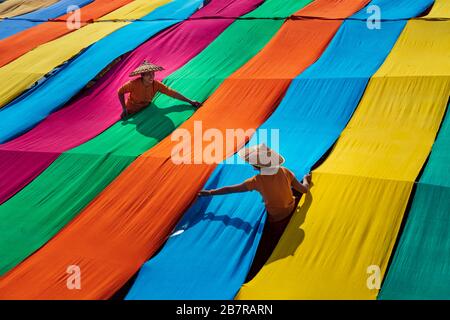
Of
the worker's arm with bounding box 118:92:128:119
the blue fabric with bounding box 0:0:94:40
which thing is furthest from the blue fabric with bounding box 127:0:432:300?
the blue fabric with bounding box 0:0:94:40

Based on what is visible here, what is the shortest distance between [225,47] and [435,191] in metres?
4.46

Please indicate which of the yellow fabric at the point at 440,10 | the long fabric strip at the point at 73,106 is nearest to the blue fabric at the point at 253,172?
the yellow fabric at the point at 440,10

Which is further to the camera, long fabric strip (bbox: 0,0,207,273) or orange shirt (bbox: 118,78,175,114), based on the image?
orange shirt (bbox: 118,78,175,114)

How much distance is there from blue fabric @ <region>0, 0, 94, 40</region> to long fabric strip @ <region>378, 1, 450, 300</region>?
28.1 feet

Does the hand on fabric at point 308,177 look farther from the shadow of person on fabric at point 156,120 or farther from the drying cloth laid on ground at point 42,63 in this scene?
the drying cloth laid on ground at point 42,63

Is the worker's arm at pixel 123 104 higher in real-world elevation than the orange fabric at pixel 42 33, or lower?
lower

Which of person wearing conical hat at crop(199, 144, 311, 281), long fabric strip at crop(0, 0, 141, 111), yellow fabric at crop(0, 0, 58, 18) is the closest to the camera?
person wearing conical hat at crop(199, 144, 311, 281)

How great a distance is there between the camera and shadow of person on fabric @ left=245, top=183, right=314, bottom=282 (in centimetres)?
434

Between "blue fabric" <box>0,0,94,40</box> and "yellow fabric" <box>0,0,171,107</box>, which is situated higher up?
"blue fabric" <box>0,0,94,40</box>

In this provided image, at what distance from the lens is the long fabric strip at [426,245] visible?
12.5 feet

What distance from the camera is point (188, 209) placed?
5055 millimetres

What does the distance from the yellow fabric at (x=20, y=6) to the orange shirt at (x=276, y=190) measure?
8994 millimetres

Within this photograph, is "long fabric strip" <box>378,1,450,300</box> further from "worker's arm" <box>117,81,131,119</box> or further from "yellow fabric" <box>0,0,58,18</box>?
"yellow fabric" <box>0,0,58,18</box>
